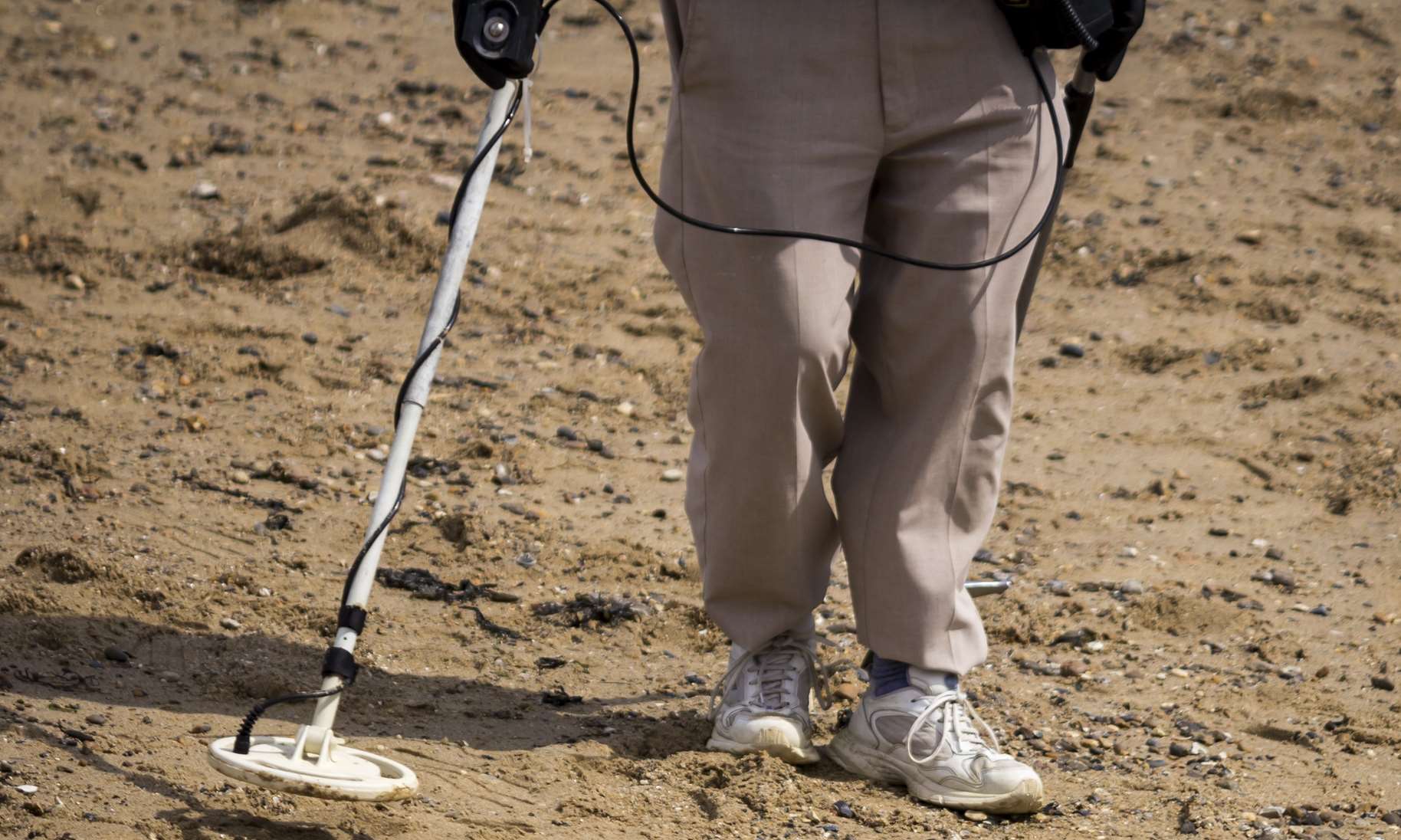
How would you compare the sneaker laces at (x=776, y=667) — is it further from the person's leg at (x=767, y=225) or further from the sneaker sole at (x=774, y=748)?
the person's leg at (x=767, y=225)

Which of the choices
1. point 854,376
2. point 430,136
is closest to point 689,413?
point 854,376

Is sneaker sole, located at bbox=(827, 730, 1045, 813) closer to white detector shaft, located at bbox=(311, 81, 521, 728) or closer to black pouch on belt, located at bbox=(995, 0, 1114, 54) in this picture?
white detector shaft, located at bbox=(311, 81, 521, 728)

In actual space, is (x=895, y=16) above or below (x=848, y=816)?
above

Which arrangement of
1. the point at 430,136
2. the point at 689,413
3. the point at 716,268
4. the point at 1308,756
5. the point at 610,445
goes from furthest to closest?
the point at 430,136 < the point at 610,445 < the point at 1308,756 < the point at 689,413 < the point at 716,268

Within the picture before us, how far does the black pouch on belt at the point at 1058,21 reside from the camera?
6.91ft

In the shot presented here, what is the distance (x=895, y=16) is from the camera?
2.06 metres

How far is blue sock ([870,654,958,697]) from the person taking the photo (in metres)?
2.35

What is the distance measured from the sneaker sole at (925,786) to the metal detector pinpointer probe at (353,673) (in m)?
0.74

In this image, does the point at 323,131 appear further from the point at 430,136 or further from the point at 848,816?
the point at 848,816

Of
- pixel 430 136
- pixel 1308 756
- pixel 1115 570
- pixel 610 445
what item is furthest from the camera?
pixel 430 136

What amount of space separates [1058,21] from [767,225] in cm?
51

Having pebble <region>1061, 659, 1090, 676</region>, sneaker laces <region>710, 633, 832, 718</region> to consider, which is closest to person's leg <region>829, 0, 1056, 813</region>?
sneaker laces <region>710, 633, 832, 718</region>

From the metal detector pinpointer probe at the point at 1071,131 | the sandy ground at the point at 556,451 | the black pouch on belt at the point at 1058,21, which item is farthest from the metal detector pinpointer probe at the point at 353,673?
the metal detector pinpointer probe at the point at 1071,131

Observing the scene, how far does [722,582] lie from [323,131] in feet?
11.9
